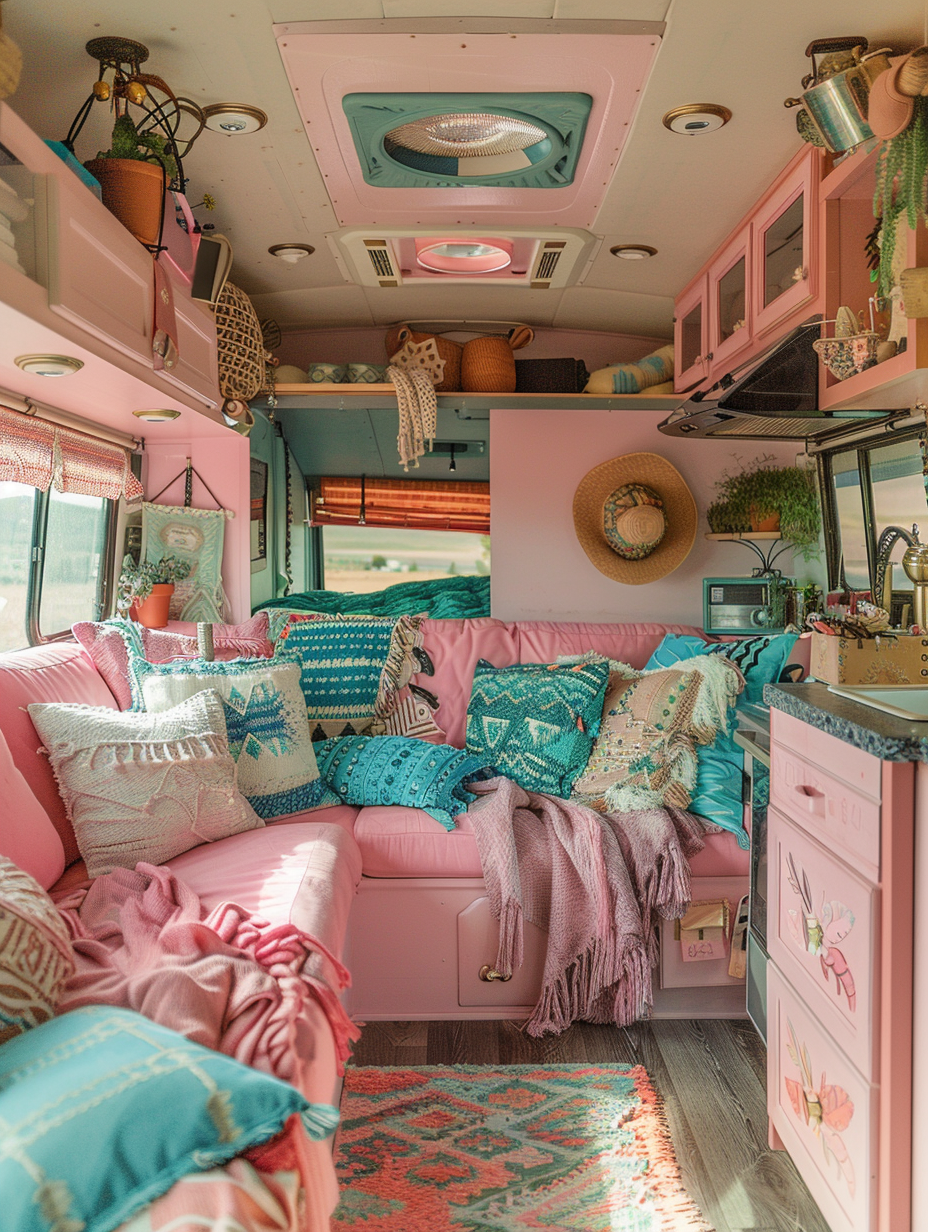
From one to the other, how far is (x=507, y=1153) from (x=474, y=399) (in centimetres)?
282

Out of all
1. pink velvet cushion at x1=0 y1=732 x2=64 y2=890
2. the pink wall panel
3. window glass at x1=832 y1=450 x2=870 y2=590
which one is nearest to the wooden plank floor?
pink velvet cushion at x1=0 y1=732 x2=64 y2=890

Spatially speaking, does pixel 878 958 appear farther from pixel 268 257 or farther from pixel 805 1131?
pixel 268 257

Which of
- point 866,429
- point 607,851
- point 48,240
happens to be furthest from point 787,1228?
point 48,240

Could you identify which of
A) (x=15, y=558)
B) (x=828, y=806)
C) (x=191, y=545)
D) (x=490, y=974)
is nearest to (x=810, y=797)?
(x=828, y=806)

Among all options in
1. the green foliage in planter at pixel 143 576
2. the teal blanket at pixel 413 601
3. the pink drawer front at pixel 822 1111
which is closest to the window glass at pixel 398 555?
the teal blanket at pixel 413 601

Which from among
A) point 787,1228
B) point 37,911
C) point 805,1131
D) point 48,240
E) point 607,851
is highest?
point 48,240

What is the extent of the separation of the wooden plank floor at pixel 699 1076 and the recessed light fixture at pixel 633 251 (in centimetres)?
247

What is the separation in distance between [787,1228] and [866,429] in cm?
212

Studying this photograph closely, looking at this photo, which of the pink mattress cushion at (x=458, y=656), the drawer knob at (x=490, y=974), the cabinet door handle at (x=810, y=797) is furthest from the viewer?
the pink mattress cushion at (x=458, y=656)

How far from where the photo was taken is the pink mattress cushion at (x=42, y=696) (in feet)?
6.77

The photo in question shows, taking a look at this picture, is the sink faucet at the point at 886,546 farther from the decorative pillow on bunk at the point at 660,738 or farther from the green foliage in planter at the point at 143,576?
the green foliage in planter at the point at 143,576

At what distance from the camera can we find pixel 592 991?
2.39 meters

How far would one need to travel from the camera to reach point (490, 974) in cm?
245

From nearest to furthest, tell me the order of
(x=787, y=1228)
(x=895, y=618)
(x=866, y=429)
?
(x=787, y=1228), (x=895, y=618), (x=866, y=429)
